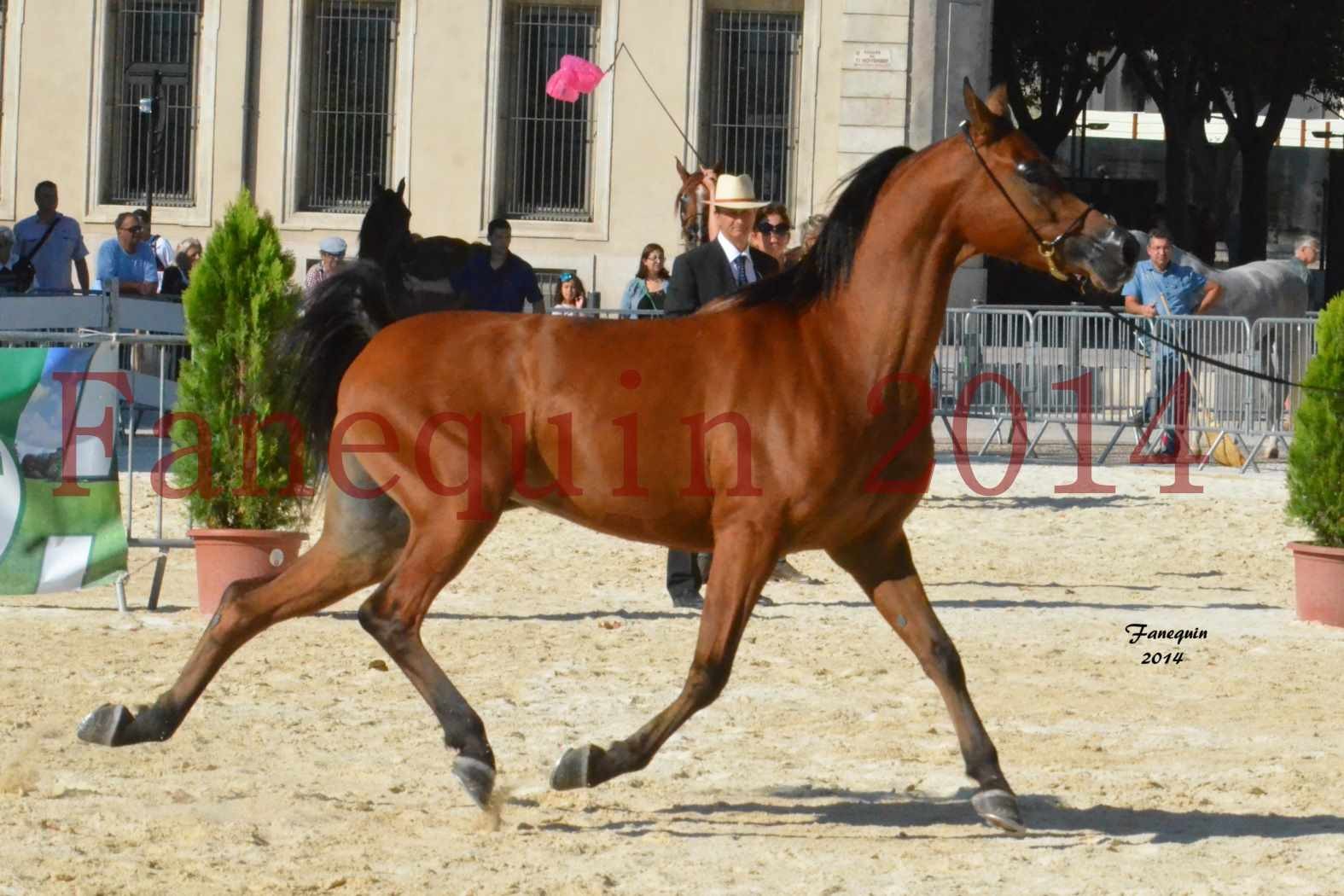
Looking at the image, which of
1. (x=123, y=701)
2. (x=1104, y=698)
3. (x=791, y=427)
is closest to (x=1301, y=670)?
(x=1104, y=698)

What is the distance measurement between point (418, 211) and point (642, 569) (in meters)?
13.8

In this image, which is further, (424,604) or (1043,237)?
(424,604)

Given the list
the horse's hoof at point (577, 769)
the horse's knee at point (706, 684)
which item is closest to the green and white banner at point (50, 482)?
the horse's hoof at point (577, 769)

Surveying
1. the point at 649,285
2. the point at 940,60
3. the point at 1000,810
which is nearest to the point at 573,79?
the point at 940,60

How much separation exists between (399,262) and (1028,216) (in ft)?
7.48

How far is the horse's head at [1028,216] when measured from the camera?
236 inches

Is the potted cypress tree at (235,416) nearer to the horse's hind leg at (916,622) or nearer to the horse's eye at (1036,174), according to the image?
the horse's hind leg at (916,622)

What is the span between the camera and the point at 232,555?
9820mm

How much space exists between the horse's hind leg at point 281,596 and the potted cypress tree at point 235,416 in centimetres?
313

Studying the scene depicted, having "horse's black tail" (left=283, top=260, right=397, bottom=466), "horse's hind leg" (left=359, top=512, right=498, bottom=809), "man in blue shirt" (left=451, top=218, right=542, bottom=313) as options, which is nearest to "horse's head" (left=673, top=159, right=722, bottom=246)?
"man in blue shirt" (left=451, top=218, right=542, bottom=313)

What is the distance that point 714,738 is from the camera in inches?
287

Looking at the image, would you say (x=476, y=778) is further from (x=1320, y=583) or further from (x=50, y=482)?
(x=1320, y=583)

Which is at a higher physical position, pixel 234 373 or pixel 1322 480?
pixel 234 373

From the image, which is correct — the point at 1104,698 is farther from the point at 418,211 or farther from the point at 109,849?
the point at 418,211
